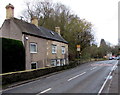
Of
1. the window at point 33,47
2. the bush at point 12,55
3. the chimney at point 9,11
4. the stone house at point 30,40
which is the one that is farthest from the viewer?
the window at point 33,47

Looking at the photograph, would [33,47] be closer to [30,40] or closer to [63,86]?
[30,40]

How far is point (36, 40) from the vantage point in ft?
78.1

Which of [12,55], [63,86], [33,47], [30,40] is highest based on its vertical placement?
[30,40]

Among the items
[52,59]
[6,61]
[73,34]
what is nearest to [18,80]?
[6,61]

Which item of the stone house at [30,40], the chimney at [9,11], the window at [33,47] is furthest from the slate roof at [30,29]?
the window at [33,47]

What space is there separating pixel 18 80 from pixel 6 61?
289 centimetres

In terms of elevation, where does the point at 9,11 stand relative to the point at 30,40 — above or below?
above

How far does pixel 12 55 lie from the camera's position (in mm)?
17766

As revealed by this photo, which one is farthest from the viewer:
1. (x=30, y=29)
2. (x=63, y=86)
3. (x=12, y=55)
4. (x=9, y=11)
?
(x=30, y=29)

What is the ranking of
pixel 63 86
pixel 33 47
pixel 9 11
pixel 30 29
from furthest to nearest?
pixel 30 29, pixel 33 47, pixel 9 11, pixel 63 86

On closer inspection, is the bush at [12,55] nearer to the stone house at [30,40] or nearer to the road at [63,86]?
the stone house at [30,40]

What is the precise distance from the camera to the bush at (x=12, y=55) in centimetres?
1647

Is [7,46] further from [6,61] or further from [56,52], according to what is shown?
[56,52]

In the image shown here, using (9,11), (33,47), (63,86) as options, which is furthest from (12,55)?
(63,86)
